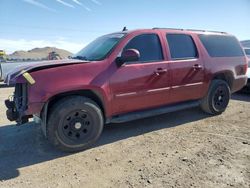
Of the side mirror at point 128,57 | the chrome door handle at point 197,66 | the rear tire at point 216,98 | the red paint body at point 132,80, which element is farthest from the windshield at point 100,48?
the rear tire at point 216,98

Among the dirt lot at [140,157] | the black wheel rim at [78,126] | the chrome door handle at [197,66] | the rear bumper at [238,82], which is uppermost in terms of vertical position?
the chrome door handle at [197,66]

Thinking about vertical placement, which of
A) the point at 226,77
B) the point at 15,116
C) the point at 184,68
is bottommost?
the point at 15,116

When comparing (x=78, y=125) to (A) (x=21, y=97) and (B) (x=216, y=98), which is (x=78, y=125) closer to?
(A) (x=21, y=97)

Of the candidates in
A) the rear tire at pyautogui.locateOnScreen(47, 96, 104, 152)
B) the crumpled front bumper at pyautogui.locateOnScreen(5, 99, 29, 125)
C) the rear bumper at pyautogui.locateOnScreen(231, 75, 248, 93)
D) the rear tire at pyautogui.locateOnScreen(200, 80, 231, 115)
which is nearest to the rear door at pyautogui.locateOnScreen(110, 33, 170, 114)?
the rear tire at pyautogui.locateOnScreen(47, 96, 104, 152)

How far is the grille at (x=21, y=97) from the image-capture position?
4071 millimetres

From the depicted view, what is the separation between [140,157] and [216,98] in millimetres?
3066

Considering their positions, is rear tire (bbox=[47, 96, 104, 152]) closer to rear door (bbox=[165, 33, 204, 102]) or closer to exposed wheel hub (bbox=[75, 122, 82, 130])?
exposed wheel hub (bbox=[75, 122, 82, 130])

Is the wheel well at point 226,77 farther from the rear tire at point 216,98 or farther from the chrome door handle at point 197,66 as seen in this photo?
the chrome door handle at point 197,66

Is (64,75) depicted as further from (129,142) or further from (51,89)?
(129,142)

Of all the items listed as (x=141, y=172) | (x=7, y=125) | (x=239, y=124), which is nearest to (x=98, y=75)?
(x=141, y=172)

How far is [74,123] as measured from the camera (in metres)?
4.30

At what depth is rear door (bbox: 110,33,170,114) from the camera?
4.62 meters

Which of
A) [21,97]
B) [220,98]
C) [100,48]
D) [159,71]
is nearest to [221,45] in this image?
[220,98]

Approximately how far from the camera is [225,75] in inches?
254
